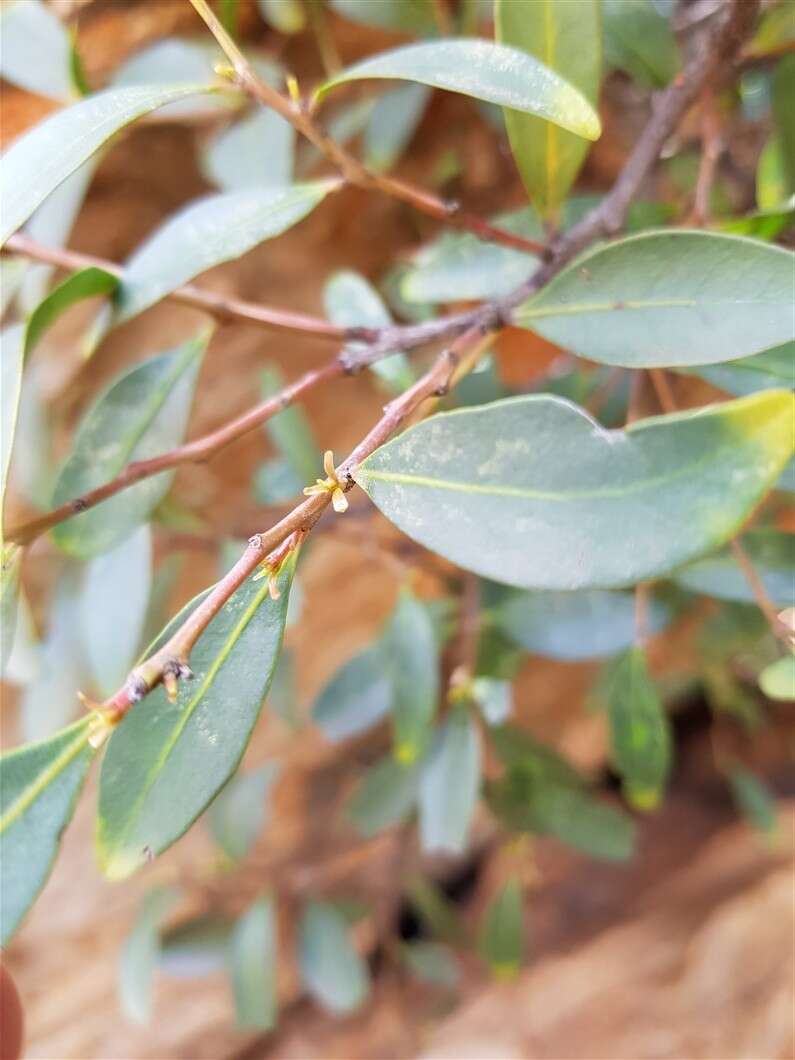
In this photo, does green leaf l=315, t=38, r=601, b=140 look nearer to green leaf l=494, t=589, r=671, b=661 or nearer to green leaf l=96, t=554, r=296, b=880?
green leaf l=96, t=554, r=296, b=880

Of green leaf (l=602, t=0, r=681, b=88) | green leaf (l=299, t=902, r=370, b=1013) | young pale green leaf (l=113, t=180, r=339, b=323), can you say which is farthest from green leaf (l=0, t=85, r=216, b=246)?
green leaf (l=299, t=902, r=370, b=1013)

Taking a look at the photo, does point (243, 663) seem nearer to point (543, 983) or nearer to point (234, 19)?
point (234, 19)

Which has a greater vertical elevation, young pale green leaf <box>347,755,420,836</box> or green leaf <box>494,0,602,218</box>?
green leaf <box>494,0,602,218</box>

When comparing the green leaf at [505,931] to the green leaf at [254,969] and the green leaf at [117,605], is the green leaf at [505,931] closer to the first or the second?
the green leaf at [254,969]

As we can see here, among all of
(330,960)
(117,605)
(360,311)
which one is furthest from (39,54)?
(330,960)

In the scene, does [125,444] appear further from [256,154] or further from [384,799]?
[384,799]

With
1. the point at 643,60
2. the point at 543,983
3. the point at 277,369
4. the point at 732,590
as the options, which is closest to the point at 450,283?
the point at 643,60
